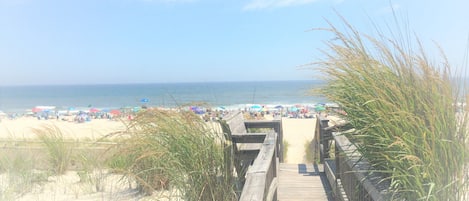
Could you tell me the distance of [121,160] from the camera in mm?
4895

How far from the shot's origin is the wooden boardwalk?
13.2 feet

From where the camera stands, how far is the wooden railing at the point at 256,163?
71.2 inches

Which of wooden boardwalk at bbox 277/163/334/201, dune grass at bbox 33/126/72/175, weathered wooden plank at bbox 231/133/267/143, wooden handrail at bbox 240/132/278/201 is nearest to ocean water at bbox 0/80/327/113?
weathered wooden plank at bbox 231/133/267/143

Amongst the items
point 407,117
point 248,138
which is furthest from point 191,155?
point 407,117

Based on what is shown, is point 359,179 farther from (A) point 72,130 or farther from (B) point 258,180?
(A) point 72,130

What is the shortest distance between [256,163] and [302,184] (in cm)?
243

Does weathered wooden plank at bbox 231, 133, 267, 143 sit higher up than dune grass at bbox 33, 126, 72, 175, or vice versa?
weathered wooden plank at bbox 231, 133, 267, 143

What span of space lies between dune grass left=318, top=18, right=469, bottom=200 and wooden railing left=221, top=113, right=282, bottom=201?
0.58 meters

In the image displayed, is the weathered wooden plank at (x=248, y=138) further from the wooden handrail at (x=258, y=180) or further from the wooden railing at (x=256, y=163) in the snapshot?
the wooden handrail at (x=258, y=180)

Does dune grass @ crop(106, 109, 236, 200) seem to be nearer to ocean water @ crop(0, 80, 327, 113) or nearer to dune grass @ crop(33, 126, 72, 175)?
ocean water @ crop(0, 80, 327, 113)

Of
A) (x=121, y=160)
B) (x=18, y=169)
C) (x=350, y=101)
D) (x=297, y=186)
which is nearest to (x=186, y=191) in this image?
(x=350, y=101)

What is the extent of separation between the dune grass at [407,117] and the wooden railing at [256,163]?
0.58 m

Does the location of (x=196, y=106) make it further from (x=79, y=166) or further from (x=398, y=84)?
(x=79, y=166)

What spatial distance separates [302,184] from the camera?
4.58 meters
